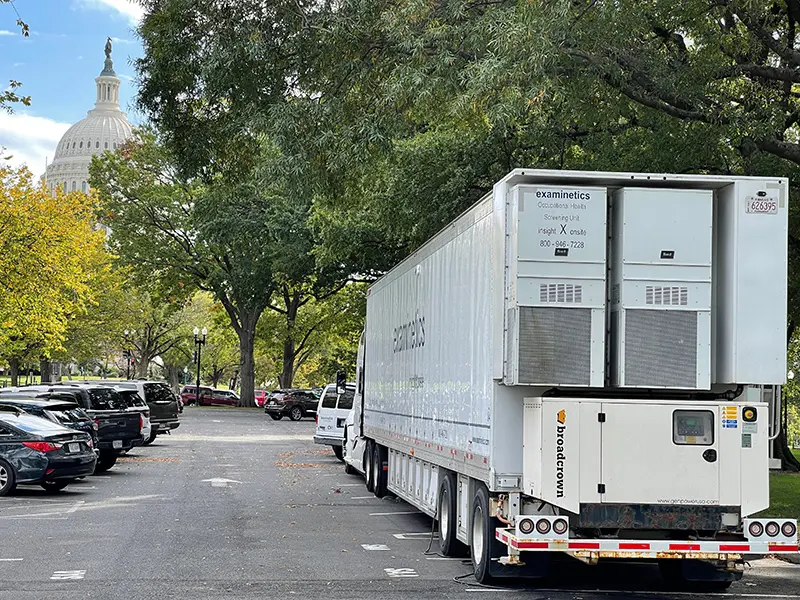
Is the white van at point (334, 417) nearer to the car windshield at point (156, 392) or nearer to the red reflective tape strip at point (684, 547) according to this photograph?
the car windshield at point (156, 392)

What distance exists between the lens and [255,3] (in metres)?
16.5

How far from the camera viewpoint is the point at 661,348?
10234 millimetres

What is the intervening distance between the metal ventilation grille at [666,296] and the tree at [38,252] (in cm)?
3017

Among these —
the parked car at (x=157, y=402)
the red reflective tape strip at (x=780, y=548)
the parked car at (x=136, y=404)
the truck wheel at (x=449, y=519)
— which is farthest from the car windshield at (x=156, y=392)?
the red reflective tape strip at (x=780, y=548)

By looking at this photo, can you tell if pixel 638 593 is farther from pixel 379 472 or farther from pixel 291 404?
pixel 291 404

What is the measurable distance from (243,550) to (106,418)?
12.2 meters

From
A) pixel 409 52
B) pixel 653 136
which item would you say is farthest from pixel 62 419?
pixel 653 136

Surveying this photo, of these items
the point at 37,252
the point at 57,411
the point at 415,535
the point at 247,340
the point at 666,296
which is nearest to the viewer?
the point at 666,296

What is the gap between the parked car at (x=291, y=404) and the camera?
5319 cm

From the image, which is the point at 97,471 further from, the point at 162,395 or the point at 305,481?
the point at 162,395

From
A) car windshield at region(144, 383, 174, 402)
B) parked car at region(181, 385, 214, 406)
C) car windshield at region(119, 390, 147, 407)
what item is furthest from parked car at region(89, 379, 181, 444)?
parked car at region(181, 385, 214, 406)

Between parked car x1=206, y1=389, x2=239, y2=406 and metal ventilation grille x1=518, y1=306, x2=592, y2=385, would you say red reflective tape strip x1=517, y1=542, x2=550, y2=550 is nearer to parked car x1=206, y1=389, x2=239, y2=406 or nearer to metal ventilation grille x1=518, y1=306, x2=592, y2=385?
metal ventilation grille x1=518, y1=306, x2=592, y2=385

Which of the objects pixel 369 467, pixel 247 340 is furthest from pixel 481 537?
pixel 247 340

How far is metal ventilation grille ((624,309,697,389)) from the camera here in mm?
10195
